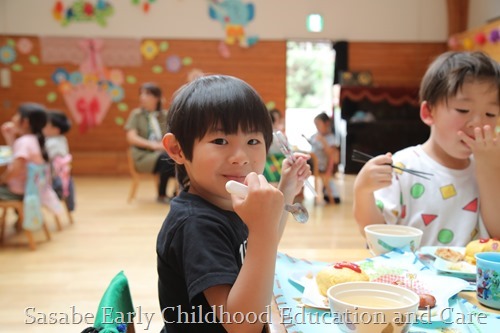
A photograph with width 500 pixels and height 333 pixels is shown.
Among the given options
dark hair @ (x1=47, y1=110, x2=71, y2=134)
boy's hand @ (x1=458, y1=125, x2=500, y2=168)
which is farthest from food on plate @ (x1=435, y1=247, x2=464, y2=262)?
dark hair @ (x1=47, y1=110, x2=71, y2=134)

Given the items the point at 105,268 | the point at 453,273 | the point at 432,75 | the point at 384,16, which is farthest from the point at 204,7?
the point at 453,273

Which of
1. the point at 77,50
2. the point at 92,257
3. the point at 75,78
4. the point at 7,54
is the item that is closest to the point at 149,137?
the point at 92,257

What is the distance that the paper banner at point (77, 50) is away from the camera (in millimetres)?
7516

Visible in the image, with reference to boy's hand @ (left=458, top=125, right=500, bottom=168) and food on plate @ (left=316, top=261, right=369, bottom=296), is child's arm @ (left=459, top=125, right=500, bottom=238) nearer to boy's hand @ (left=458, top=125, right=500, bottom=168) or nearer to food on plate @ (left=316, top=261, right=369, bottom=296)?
→ boy's hand @ (left=458, top=125, right=500, bottom=168)

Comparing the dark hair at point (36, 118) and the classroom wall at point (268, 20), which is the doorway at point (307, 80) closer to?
the classroom wall at point (268, 20)

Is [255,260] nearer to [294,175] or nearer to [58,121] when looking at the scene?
[294,175]

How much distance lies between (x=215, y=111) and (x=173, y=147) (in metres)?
0.12

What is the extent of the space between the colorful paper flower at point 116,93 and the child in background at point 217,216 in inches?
278

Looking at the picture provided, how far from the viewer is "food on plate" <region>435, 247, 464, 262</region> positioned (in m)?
1.06

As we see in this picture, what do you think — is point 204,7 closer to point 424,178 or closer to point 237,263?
point 424,178

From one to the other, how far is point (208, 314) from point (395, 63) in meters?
7.77

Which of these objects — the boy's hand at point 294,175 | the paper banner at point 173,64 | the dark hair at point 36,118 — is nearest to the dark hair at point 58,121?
the dark hair at point 36,118

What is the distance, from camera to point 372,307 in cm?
72

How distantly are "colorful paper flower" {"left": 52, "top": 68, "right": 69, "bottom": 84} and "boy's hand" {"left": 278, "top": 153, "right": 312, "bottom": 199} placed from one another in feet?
23.8
